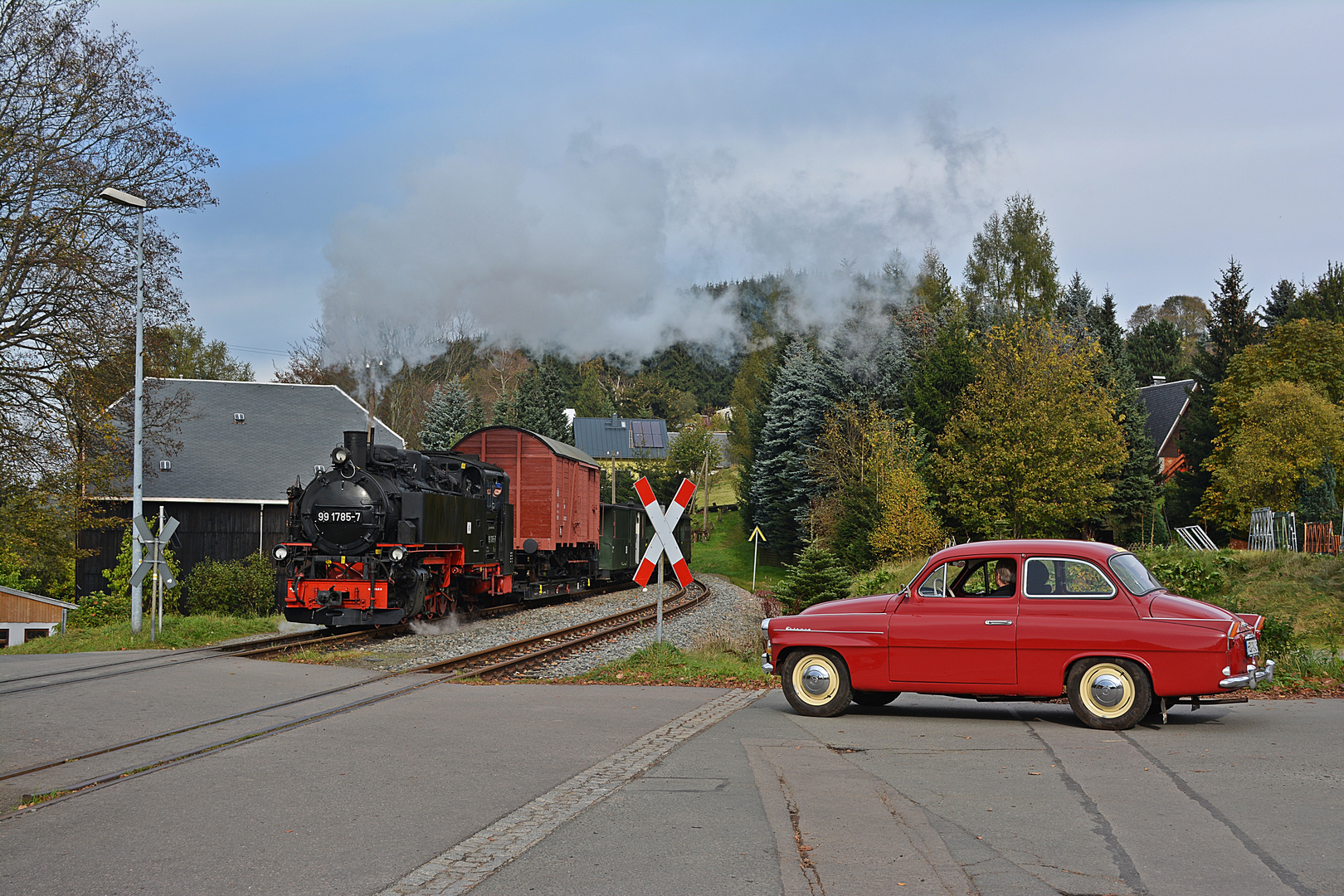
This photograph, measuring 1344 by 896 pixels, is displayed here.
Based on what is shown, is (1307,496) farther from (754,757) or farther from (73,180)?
(73,180)

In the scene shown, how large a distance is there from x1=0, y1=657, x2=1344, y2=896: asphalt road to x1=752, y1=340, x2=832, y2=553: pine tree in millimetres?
35308

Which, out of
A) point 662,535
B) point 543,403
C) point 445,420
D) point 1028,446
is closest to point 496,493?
point 662,535

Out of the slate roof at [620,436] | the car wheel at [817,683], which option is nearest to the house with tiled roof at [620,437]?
the slate roof at [620,436]

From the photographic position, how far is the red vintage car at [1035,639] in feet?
28.4

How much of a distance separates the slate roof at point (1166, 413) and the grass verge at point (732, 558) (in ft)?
74.8

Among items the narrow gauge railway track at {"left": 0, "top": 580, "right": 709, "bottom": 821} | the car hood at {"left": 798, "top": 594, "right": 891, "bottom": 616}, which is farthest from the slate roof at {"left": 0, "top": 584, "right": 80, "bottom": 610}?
the car hood at {"left": 798, "top": 594, "right": 891, "bottom": 616}

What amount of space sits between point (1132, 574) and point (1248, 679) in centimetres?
118

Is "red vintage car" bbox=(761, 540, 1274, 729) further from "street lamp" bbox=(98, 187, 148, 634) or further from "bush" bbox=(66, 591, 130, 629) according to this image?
"bush" bbox=(66, 591, 130, 629)

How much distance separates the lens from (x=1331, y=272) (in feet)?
172

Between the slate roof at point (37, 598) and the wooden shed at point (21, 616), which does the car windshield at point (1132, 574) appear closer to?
the slate roof at point (37, 598)

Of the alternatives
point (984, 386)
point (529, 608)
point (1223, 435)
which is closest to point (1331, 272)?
point (1223, 435)

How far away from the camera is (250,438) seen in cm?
4159

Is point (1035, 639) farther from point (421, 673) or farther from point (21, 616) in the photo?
point (21, 616)

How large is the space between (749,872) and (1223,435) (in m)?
46.3
